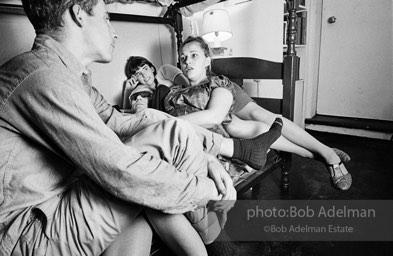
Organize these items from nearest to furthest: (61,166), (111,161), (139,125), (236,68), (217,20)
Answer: (111,161) < (61,166) < (139,125) < (236,68) < (217,20)

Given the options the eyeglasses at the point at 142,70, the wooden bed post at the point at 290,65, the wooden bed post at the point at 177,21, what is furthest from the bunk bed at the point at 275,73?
the eyeglasses at the point at 142,70

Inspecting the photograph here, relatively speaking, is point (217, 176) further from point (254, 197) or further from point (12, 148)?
point (254, 197)

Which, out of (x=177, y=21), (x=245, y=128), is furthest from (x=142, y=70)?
(x=245, y=128)

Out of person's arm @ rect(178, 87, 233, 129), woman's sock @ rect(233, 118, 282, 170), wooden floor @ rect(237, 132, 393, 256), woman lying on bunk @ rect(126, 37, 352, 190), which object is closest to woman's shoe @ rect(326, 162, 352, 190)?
woman lying on bunk @ rect(126, 37, 352, 190)

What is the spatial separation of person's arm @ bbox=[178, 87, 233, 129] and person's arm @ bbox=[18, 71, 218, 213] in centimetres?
73

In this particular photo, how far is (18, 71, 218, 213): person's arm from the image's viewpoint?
1.89ft

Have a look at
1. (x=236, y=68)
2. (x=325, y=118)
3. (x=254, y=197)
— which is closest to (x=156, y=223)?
(x=254, y=197)

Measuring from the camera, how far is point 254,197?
184 centimetres

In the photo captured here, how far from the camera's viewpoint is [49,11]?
70cm

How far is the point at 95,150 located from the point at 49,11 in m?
0.39

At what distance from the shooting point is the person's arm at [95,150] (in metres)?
0.58

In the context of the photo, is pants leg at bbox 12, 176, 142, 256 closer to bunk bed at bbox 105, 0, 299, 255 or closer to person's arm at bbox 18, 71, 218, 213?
person's arm at bbox 18, 71, 218, 213

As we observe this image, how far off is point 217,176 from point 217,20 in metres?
1.82

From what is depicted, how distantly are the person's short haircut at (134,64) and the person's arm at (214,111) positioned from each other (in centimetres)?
73
